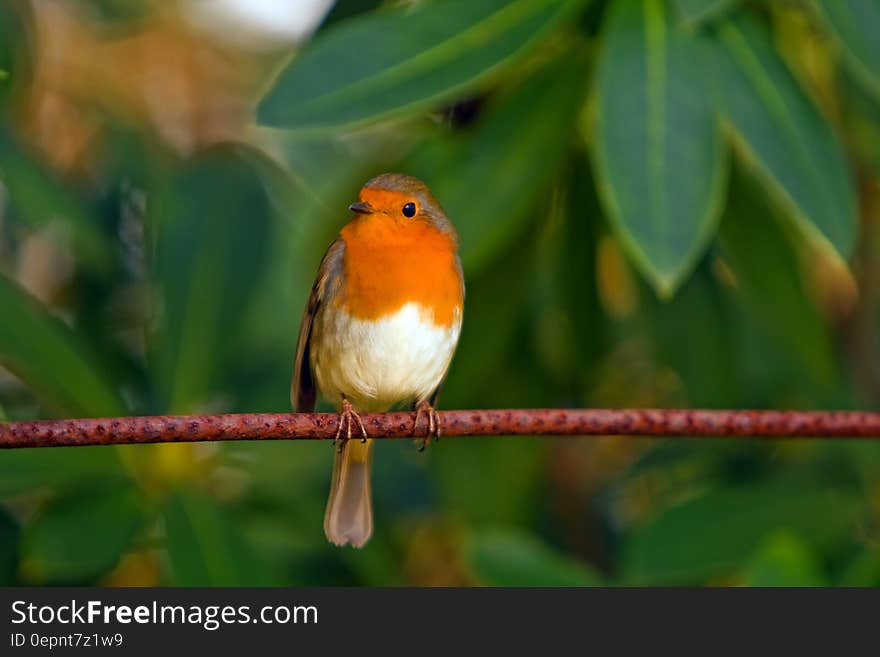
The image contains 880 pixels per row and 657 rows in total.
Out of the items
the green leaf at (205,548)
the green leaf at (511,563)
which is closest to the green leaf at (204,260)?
the green leaf at (205,548)

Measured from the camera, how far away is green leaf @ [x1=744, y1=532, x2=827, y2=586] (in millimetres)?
2492

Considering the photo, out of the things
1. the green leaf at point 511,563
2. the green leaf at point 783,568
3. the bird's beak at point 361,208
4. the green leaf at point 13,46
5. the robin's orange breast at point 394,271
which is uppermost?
the green leaf at point 13,46

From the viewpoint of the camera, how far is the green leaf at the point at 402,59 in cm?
246

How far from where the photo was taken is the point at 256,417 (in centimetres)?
157

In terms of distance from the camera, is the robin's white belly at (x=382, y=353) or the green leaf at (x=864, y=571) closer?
the robin's white belly at (x=382, y=353)

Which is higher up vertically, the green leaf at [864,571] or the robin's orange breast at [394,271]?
the robin's orange breast at [394,271]

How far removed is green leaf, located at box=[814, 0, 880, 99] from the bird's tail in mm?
1361

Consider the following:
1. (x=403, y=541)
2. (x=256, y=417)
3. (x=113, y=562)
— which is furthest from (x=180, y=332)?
(x=256, y=417)

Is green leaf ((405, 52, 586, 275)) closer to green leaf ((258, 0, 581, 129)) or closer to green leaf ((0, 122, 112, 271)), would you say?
green leaf ((258, 0, 581, 129))

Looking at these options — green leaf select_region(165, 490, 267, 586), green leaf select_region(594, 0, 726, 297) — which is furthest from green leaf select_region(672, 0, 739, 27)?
green leaf select_region(165, 490, 267, 586)

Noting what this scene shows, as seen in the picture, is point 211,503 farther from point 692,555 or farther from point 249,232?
point 692,555

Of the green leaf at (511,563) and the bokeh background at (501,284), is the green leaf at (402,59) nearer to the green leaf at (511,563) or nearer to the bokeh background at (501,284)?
the bokeh background at (501,284)

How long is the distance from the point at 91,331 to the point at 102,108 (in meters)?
1.01

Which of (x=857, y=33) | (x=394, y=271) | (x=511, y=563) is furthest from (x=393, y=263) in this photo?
(x=857, y=33)
